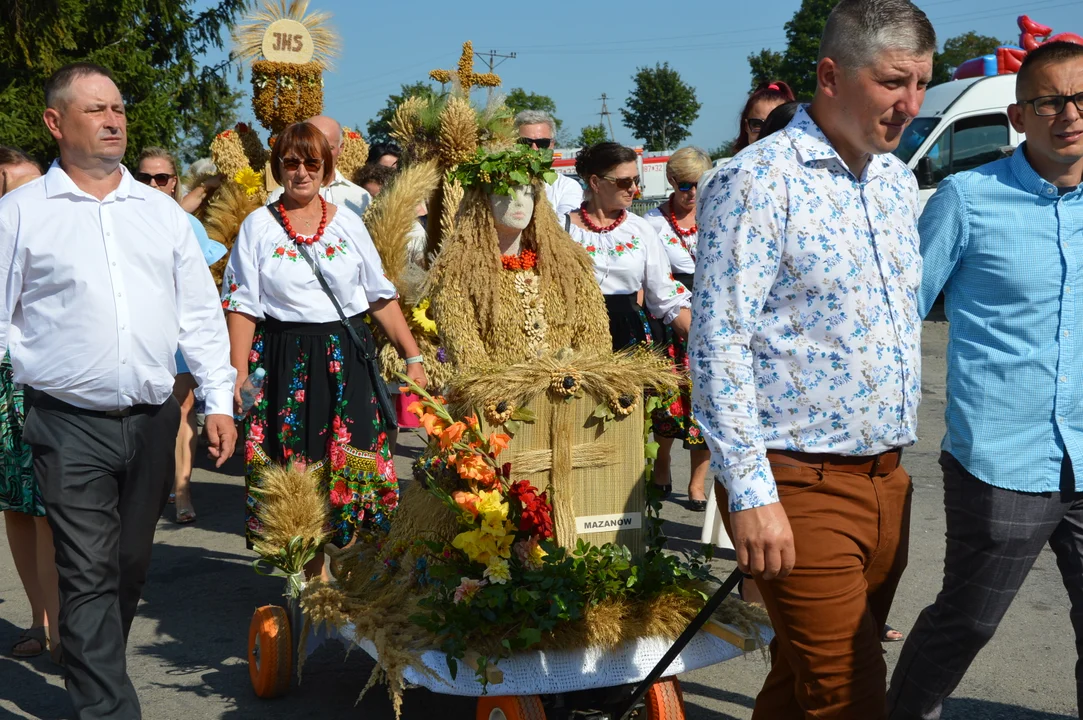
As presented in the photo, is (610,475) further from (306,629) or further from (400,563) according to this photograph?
(306,629)

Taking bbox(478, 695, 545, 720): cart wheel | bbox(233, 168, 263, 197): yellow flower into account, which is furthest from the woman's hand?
bbox(233, 168, 263, 197): yellow flower

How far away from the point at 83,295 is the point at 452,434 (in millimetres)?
1241

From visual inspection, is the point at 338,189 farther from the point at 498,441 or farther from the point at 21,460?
the point at 498,441

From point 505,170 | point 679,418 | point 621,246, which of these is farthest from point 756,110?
point 505,170

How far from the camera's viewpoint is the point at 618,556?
12.1 ft

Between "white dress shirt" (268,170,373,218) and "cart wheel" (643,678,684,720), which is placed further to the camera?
"white dress shirt" (268,170,373,218)

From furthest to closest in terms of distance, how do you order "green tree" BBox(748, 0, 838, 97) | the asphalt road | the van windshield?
1. "green tree" BBox(748, 0, 838, 97)
2. the van windshield
3. the asphalt road

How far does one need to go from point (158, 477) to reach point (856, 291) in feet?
7.89

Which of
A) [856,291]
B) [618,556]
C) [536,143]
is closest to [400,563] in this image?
[618,556]

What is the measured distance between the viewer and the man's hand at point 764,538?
92.6 inches

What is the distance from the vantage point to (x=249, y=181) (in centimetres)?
730

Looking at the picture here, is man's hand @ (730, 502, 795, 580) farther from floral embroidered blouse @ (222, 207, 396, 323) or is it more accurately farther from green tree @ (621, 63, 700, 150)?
green tree @ (621, 63, 700, 150)

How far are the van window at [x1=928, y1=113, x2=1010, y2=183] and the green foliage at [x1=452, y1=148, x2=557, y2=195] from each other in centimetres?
1215

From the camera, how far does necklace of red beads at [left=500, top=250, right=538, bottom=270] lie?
4348 mm
